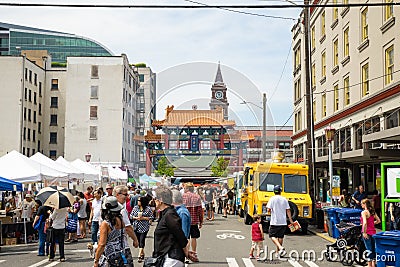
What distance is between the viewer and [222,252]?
50.6ft

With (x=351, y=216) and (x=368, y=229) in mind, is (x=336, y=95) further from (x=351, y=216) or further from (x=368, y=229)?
(x=368, y=229)

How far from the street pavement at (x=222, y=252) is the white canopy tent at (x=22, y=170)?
330 cm

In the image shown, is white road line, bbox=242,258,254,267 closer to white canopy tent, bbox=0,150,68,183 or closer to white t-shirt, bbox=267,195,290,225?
white t-shirt, bbox=267,195,290,225

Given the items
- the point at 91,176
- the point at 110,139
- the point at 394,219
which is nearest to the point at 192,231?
the point at 394,219

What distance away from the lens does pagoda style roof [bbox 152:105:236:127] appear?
10.0m

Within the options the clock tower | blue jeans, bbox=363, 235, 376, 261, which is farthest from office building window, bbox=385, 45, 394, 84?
the clock tower

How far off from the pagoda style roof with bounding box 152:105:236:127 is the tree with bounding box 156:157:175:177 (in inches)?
28.3

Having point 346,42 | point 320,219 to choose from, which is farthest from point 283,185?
point 346,42

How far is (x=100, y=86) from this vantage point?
2608 inches

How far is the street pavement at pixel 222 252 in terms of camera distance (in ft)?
44.1

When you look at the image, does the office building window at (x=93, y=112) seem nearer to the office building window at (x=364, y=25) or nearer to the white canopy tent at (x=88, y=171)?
the white canopy tent at (x=88, y=171)

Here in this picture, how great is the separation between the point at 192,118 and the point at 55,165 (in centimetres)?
1786

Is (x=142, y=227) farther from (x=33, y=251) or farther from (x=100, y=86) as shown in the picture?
(x=100, y=86)

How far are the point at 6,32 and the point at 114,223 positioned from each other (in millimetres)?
129066
